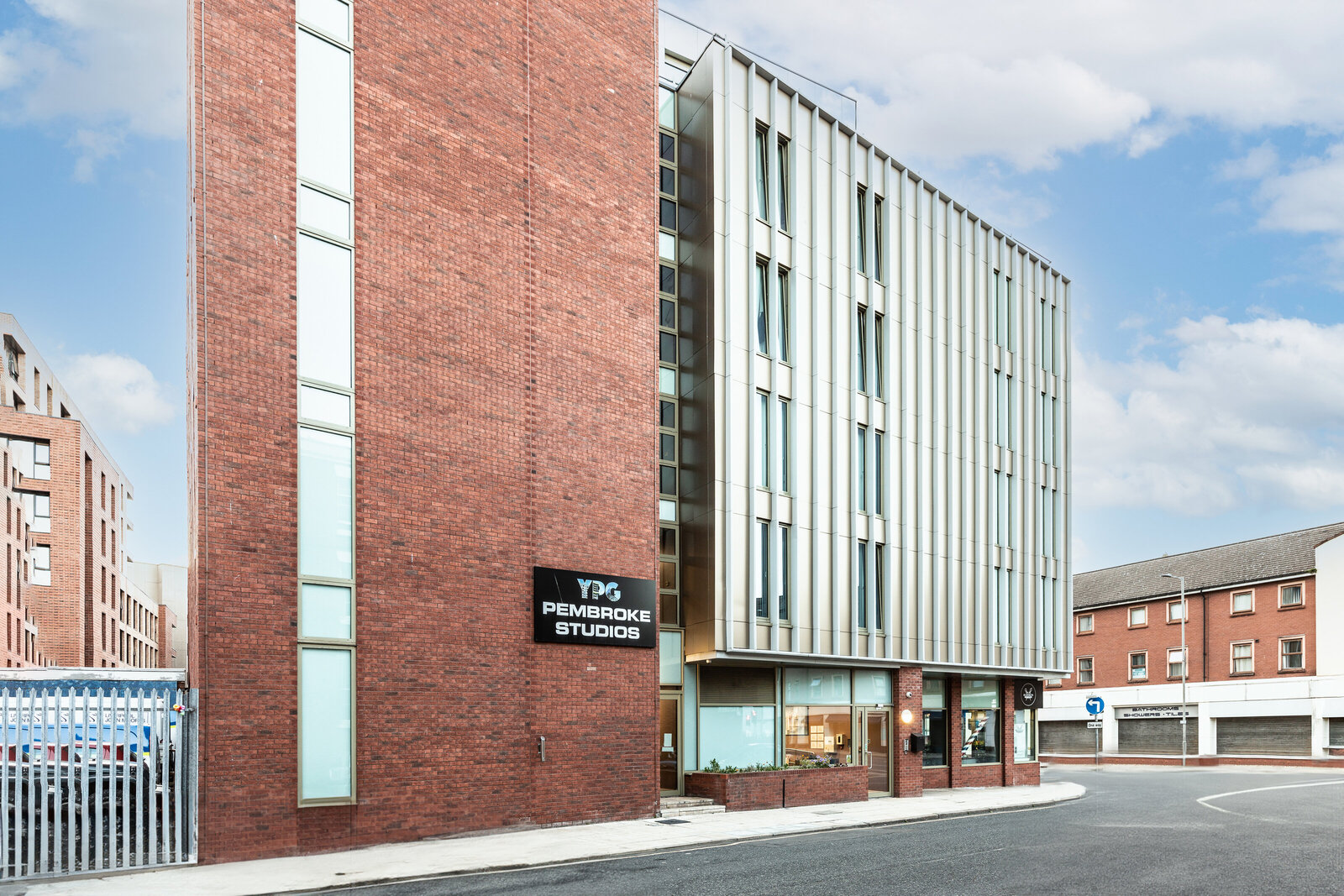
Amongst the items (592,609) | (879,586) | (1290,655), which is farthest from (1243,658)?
(592,609)

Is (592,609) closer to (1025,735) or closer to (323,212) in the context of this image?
(323,212)

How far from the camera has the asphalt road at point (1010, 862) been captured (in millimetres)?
13078

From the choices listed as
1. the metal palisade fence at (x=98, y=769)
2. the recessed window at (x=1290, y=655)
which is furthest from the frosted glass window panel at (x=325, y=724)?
the recessed window at (x=1290, y=655)

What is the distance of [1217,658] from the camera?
177 feet

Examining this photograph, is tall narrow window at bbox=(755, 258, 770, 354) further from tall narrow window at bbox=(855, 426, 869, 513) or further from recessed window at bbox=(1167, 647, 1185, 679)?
recessed window at bbox=(1167, 647, 1185, 679)

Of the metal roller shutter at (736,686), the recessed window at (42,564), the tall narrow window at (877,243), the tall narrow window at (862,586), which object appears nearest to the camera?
the metal roller shutter at (736,686)

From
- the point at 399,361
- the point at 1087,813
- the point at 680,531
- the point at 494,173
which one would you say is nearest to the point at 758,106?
the point at 494,173

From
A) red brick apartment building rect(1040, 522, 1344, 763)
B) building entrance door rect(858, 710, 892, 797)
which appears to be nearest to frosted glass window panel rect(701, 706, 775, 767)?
building entrance door rect(858, 710, 892, 797)

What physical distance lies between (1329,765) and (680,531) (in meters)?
37.7

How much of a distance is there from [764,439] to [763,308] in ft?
10.9

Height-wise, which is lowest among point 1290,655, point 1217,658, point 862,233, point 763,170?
point 1217,658

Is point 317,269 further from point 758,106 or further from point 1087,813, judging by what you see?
point 1087,813

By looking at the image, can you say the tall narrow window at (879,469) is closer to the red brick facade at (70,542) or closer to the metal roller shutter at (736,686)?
the metal roller shutter at (736,686)

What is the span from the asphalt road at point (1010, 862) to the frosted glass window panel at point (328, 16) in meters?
14.1
